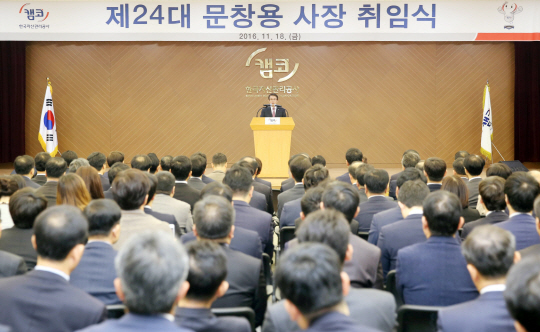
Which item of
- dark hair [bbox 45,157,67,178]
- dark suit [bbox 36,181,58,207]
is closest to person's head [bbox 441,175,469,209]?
dark suit [bbox 36,181,58,207]

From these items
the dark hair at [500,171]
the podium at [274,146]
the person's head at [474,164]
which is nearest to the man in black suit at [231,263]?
the dark hair at [500,171]

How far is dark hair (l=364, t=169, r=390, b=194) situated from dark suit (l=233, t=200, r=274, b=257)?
3.03 feet

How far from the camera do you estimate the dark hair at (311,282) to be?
4.64 ft

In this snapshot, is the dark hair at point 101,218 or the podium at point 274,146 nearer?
the dark hair at point 101,218

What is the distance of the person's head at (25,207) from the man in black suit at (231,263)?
0.93 meters

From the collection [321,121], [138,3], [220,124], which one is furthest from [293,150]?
[138,3]

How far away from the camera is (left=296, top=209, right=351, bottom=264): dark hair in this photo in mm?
2010

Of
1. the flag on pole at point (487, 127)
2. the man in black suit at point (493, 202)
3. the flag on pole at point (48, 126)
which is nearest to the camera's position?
the man in black suit at point (493, 202)

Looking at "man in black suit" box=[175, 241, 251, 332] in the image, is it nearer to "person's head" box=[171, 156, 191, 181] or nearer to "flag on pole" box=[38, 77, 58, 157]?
"person's head" box=[171, 156, 191, 181]

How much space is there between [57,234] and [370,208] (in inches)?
100

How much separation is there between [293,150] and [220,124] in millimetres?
1571

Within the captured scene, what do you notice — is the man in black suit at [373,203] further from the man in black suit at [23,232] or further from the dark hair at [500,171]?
the man in black suit at [23,232]

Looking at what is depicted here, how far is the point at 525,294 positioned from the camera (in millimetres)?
1255

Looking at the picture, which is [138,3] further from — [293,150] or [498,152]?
[498,152]
